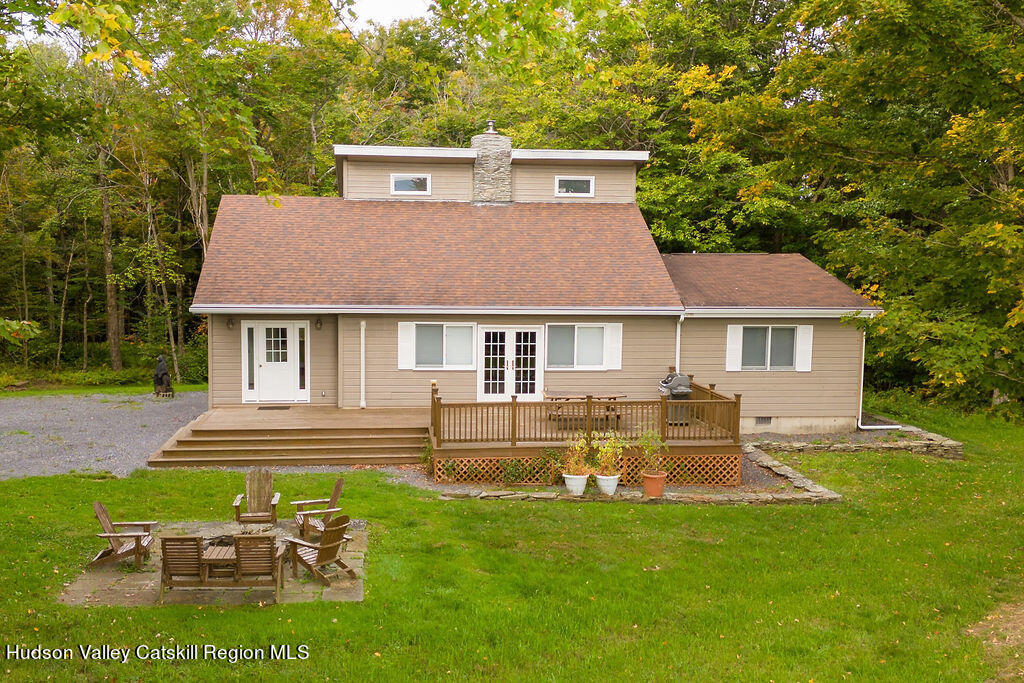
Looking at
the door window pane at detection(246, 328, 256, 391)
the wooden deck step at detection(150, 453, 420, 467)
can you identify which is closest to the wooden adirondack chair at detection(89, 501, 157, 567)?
the wooden deck step at detection(150, 453, 420, 467)

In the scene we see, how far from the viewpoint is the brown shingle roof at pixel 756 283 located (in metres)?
16.5

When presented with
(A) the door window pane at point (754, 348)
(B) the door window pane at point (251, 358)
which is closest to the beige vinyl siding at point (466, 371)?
(A) the door window pane at point (754, 348)

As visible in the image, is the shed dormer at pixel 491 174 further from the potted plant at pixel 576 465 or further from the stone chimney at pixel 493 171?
the potted plant at pixel 576 465

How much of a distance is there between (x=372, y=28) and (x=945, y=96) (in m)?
33.2

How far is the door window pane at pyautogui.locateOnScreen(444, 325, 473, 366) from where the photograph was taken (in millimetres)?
16250

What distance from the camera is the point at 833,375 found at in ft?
55.4

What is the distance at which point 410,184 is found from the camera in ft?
63.7

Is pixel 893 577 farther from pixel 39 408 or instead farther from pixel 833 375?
pixel 39 408

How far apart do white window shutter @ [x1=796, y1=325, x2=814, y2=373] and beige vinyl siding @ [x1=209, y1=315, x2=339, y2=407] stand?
11071 millimetres

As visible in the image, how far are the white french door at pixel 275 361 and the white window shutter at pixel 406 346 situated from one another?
2.17m

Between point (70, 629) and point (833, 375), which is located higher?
point (833, 375)

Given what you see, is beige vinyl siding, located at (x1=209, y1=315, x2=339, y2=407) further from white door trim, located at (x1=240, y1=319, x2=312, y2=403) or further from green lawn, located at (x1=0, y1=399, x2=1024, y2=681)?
green lawn, located at (x1=0, y1=399, x2=1024, y2=681)

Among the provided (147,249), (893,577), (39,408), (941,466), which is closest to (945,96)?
(893,577)

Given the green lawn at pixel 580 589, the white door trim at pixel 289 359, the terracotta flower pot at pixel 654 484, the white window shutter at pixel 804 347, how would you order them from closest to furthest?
the green lawn at pixel 580 589
the terracotta flower pot at pixel 654 484
the white door trim at pixel 289 359
the white window shutter at pixel 804 347
